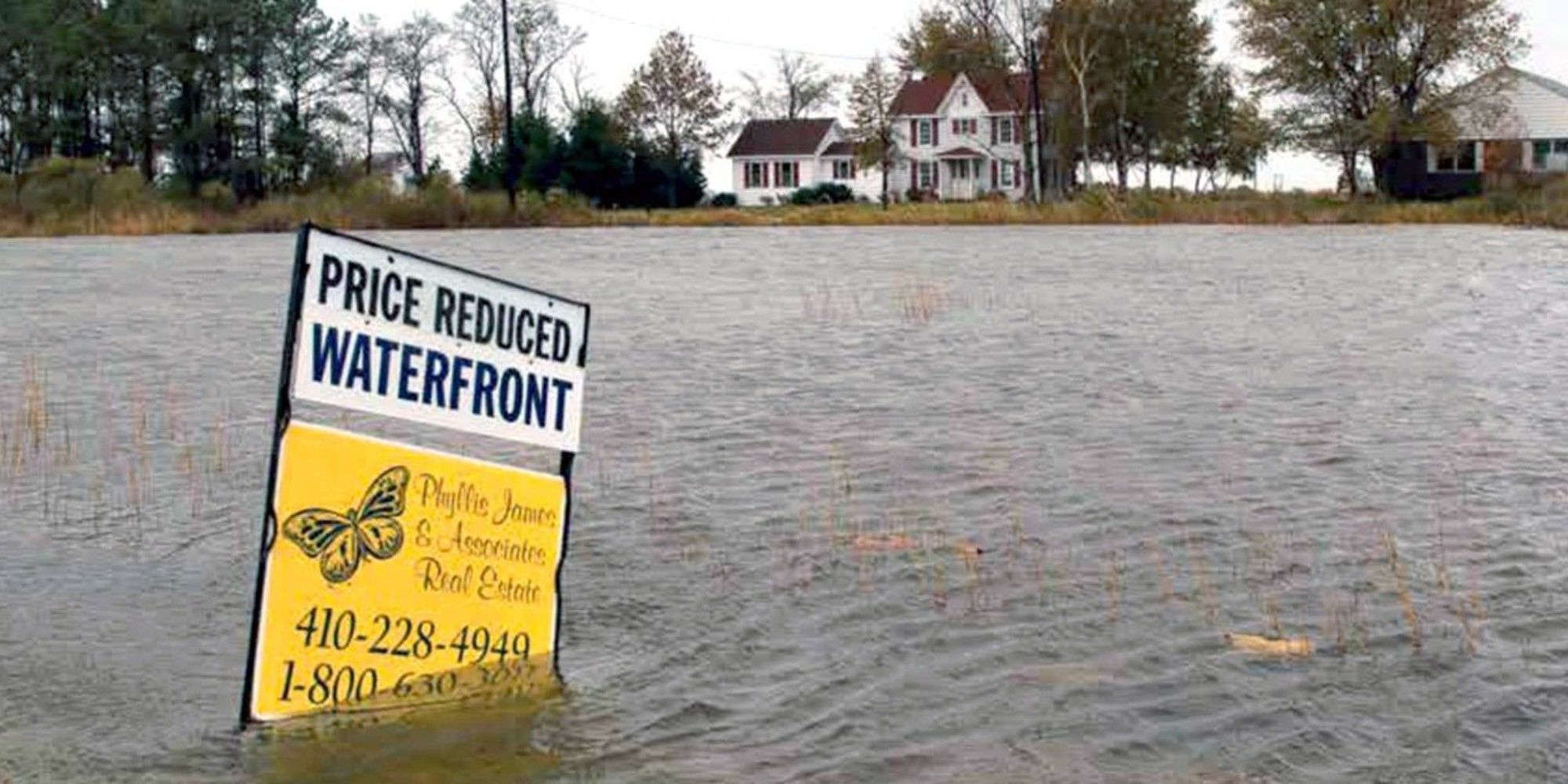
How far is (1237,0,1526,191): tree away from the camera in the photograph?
77.8 meters

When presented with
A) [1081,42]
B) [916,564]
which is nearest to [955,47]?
[1081,42]

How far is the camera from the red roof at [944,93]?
103312 mm

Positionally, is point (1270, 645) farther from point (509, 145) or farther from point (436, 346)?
point (509, 145)

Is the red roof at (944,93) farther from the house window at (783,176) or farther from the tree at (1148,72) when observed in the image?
the house window at (783,176)

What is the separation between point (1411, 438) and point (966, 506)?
4.37 m

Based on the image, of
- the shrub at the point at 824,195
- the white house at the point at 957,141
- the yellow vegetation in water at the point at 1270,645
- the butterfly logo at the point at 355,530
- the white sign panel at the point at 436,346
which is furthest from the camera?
the white house at the point at 957,141

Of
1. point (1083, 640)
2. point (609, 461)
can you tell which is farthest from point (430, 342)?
point (609, 461)

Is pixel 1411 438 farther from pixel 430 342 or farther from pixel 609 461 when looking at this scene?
pixel 430 342

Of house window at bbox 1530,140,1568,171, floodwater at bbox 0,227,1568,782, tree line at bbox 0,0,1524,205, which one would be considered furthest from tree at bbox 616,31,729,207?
floodwater at bbox 0,227,1568,782

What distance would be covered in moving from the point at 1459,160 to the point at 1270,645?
80.6 metres

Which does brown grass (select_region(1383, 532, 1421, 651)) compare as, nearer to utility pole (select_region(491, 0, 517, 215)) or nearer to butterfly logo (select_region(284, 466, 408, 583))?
butterfly logo (select_region(284, 466, 408, 583))

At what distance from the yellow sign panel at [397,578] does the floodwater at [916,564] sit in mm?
191

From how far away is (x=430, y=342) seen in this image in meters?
6.55

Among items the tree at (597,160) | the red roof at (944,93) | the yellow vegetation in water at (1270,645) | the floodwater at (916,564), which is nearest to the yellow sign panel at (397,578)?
the floodwater at (916,564)
